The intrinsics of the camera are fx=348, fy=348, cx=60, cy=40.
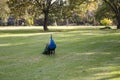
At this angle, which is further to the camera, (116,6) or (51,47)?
(116,6)

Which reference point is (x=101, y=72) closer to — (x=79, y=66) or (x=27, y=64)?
(x=79, y=66)

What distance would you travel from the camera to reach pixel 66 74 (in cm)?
1255

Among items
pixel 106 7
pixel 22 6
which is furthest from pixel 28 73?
pixel 106 7

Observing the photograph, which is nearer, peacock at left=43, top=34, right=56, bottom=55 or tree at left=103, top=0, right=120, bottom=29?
peacock at left=43, top=34, right=56, bottom=55

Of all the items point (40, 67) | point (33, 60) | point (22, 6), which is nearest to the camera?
point (40, 67)

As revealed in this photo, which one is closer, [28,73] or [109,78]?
[109,78]

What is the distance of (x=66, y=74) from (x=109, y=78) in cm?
170

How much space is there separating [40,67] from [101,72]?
2862 mm

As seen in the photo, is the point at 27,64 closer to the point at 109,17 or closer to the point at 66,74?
the point at 66,74

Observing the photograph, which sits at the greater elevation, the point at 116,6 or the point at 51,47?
the point at 116,6

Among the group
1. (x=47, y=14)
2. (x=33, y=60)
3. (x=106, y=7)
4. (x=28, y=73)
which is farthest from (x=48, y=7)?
(x=28, y=73)

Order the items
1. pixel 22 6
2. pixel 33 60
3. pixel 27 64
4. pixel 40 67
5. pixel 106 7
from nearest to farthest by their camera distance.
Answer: pixel 40 67 → pixel 27 64 → pixel 33 60 → pixel 22 6 → pixel 106 7

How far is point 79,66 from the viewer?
1442 centimetres

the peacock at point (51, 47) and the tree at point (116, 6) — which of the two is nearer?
the peacock at point (51, 47)
